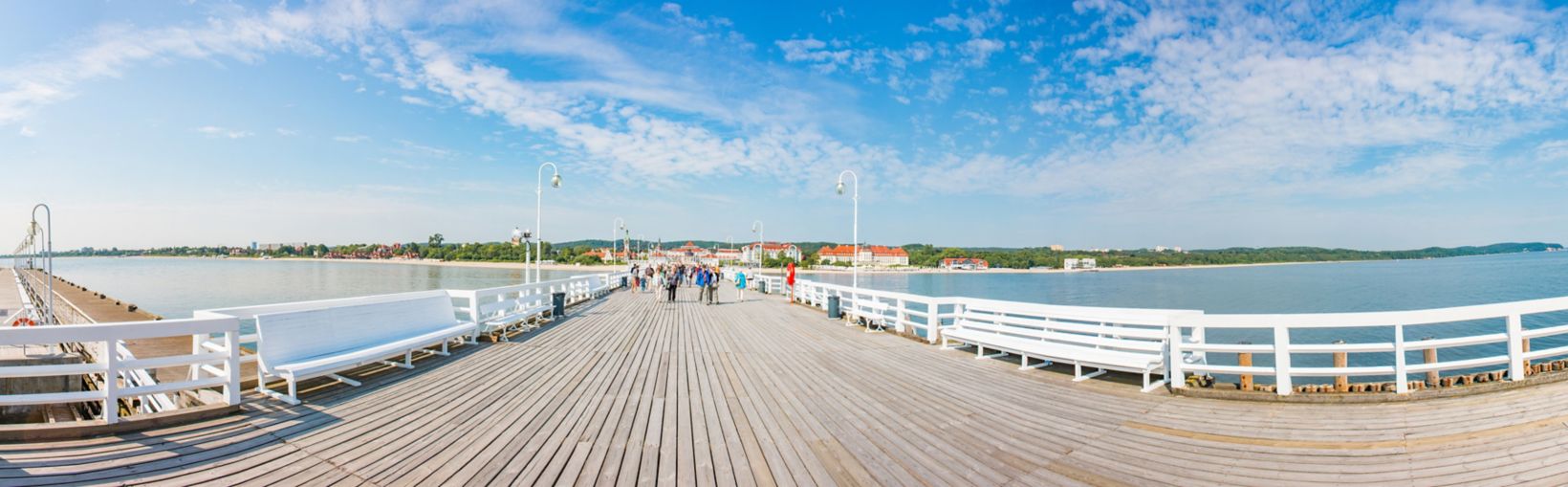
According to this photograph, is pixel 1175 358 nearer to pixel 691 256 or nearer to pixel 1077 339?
pixel 1077 339

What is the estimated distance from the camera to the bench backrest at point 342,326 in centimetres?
480

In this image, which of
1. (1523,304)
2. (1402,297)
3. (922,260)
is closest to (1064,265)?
(922,260)

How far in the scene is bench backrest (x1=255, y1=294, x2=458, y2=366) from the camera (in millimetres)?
4805

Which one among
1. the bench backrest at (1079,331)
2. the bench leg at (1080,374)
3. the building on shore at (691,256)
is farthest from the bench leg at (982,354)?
the building on shore at (691,256)

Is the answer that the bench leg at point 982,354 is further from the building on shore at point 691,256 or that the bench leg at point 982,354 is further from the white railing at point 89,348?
the building on shore at point 691,256

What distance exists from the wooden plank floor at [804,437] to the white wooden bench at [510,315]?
2.32 meters

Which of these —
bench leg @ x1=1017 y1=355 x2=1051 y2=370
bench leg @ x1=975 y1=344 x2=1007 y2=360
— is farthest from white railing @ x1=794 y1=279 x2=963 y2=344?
bench leg @ x1=1017 y1=355 x2=1051 y2=370

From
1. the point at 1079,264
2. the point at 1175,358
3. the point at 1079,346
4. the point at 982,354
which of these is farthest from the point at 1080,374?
the point at 1079,264

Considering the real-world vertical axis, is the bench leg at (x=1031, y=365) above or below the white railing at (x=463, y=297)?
below

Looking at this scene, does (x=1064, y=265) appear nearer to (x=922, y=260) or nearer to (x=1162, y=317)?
(x=922, y=260)

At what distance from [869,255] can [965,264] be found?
65.2 ft

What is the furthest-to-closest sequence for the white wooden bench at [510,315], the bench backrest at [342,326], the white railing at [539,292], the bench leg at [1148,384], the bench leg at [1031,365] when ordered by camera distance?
the white wooden bench at [510,315]
the white railing at [539,292]
the bench leg at [1031,365]
the bench leg at [1148,384]
the bench backrest at [342,326]

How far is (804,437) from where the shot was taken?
3.94m

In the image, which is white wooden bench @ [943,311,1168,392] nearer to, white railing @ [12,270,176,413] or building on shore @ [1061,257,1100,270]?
white railing @ [12,270,176,413]
